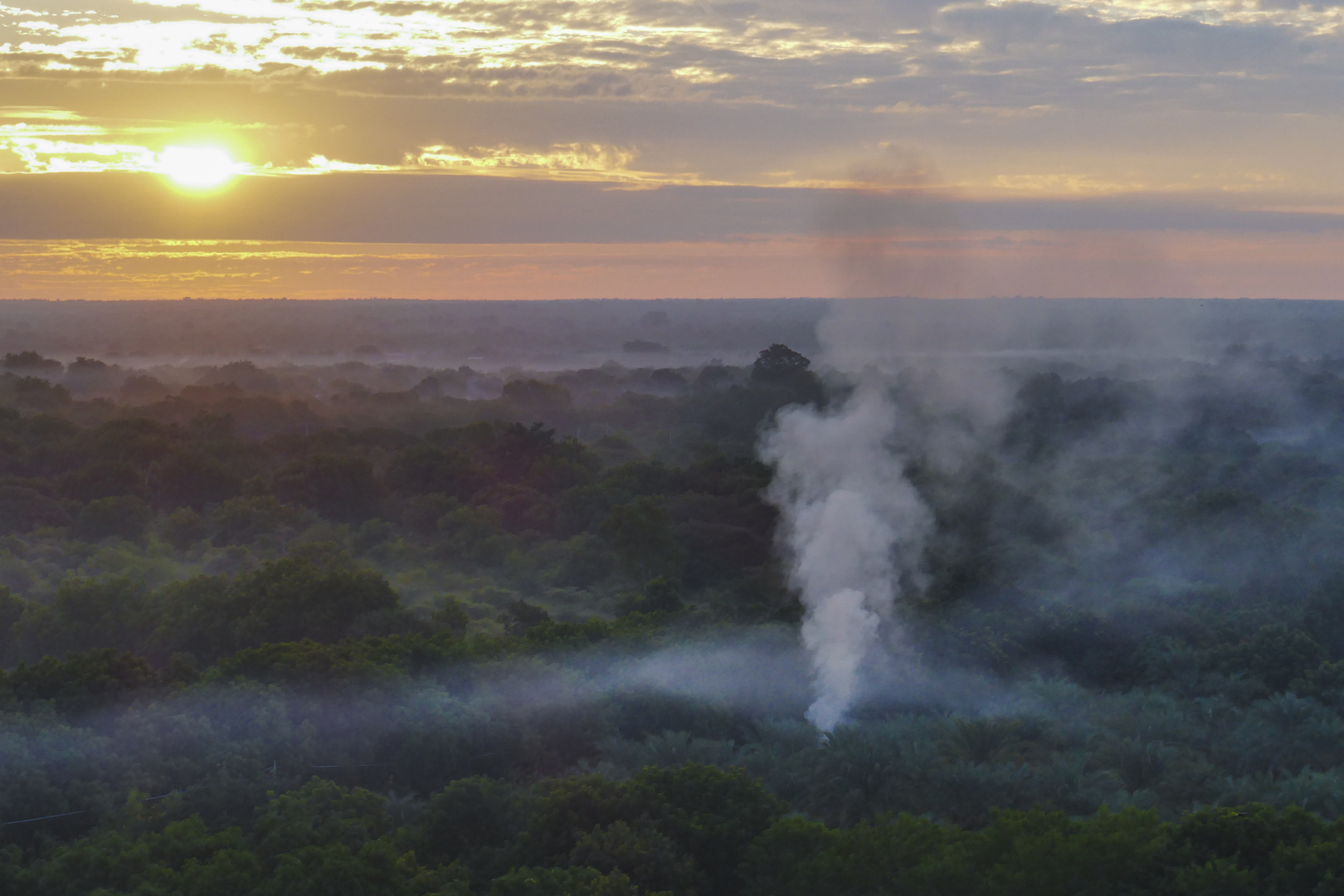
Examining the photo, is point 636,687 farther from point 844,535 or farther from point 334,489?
point 334,489

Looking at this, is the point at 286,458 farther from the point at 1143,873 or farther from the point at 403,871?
the point at 1143,873

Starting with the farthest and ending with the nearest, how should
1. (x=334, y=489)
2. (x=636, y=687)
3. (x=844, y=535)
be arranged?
(x=334, y=489) < (x=844, y=535) < (x=636, y=687)

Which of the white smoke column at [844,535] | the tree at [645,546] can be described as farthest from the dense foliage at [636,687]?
the white smoke column at [844,535]

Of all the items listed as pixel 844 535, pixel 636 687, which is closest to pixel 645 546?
pixel 844 535

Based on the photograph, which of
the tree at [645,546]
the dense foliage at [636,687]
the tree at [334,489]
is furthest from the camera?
the tree at [334,489]

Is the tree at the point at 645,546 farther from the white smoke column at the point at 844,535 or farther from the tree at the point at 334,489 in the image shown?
the tree at the point at 334,489

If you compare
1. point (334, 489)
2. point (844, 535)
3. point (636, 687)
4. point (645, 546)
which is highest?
point (844, 535)

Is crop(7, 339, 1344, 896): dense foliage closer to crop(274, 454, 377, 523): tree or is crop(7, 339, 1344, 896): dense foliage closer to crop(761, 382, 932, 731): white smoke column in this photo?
crop(274, 454, 377, 523): tree
